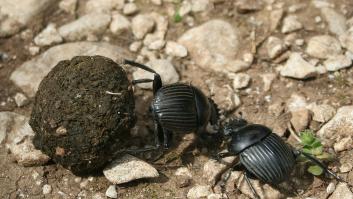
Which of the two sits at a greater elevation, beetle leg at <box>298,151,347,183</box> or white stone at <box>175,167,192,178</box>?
beetle leg at <box>298,151,347,183</box>

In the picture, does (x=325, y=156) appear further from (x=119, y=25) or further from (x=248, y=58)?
(x=119, y=25)

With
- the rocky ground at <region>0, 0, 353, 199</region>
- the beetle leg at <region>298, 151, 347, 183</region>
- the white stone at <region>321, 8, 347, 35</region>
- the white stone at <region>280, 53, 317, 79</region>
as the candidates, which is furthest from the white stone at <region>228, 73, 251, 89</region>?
the white stone at <region>321, 8, 347, 35</region>

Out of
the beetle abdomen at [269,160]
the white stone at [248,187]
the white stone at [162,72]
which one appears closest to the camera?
the beetle abdomen at [269,160]

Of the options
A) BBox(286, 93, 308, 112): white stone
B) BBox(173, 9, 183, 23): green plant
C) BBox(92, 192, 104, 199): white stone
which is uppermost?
BBox(173, 9, 183, 23): green plant

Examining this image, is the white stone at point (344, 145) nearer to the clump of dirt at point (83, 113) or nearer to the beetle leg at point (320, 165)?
the beetle leg at point (320, 165)

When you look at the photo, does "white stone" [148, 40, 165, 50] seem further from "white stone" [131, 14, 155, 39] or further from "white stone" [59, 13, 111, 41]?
"white stone" [59, 13, 111, 41]

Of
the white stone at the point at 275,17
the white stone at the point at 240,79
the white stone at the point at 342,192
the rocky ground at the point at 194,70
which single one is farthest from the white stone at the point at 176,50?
the white stone at the point at 342,192

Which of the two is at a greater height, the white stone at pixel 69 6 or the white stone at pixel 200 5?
the white stone at pixel 200 5
